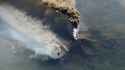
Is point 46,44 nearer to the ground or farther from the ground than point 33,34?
nearer to the ground

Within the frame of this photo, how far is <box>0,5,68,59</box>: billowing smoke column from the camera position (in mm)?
15359

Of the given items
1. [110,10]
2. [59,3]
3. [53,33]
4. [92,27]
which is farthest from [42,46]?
[110,10]

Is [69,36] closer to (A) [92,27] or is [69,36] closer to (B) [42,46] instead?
(B) [42,46]

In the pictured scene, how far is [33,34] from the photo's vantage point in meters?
15.7

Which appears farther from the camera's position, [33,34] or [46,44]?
[33,34]

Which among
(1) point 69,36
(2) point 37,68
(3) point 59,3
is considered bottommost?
(2) point 37,68

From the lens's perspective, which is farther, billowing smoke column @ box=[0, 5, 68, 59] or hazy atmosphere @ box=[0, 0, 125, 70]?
billowing smoke column @ box=[0, 5, 68, 59]

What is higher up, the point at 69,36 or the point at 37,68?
the point at 69,36

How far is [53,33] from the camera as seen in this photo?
15.7 meters

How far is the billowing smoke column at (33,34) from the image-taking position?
15359mm

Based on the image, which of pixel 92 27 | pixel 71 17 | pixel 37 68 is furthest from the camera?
pixel 92 27

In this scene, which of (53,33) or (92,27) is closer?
(53,33)

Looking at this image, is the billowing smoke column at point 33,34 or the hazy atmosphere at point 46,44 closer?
the hazy atmosphere at point 46,44

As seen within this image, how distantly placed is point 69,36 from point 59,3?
3.98ft
